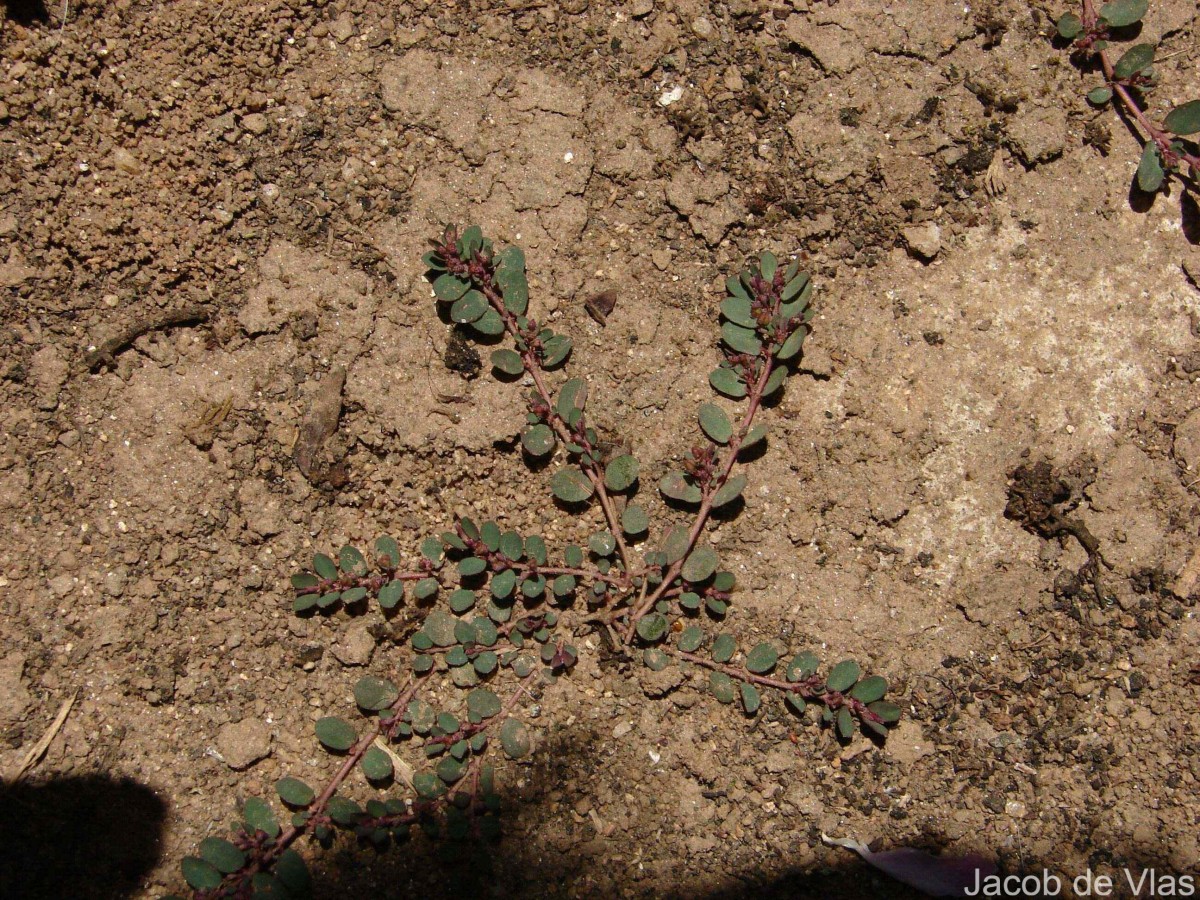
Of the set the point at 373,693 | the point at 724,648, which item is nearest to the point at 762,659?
the point at 724,648

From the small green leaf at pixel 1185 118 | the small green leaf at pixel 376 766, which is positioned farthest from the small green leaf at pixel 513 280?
the small green leaf at pixel 1185 118

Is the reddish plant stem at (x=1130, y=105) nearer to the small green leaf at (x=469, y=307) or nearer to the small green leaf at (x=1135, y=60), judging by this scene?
the small green leaf at (x=1135, y=60)

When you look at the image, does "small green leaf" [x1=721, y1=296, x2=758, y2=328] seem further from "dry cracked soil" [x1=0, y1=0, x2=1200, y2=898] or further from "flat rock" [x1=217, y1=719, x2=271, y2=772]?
"flat rock" [x1=217, y1=719, x2=271, y2=772]

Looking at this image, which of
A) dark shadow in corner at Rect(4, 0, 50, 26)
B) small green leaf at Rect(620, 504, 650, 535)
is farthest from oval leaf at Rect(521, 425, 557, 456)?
dark shadow in corner at Rect(4, 0, 50, 26)

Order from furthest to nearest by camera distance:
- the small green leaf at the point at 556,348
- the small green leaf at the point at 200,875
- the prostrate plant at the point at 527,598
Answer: the small green leaf at the point at 556,348 < the prostrate plant at the point at 527,598 < the small green leaf at the point at 200,875

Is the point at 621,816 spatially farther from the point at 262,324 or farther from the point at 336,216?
the point at 336,216

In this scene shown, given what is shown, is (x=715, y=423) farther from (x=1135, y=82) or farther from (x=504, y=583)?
(x=1135, y=82)
